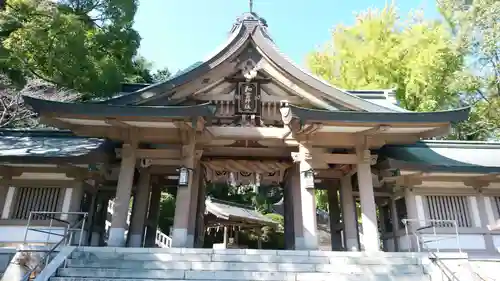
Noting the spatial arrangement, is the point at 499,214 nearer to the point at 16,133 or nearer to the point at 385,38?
the point at 385,38

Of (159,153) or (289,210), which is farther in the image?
(289,210)

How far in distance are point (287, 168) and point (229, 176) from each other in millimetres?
1846

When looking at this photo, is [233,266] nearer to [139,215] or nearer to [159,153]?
[159,153]

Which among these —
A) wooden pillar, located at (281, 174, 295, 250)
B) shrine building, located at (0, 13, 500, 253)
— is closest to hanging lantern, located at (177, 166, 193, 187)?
shrine building, located at (0, 13, 500, 253)

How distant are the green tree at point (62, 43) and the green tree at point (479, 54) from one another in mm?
17611

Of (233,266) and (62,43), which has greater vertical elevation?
(62,43)

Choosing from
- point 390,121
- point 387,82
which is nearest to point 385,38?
point 387,82

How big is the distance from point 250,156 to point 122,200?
395cm

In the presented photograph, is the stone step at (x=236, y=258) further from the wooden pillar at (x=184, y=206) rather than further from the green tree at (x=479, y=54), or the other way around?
the green tree at (x=479, y=54)

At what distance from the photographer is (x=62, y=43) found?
15.0 meters

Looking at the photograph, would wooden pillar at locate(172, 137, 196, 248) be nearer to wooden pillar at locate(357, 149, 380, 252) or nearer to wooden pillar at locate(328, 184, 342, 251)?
wooden pillar at locate(357, 149, 380, 252)

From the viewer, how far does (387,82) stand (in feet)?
65.0

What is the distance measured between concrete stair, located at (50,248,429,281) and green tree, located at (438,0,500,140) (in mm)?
13981

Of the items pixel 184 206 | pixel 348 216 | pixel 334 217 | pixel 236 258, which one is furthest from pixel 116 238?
pixel 334 217
